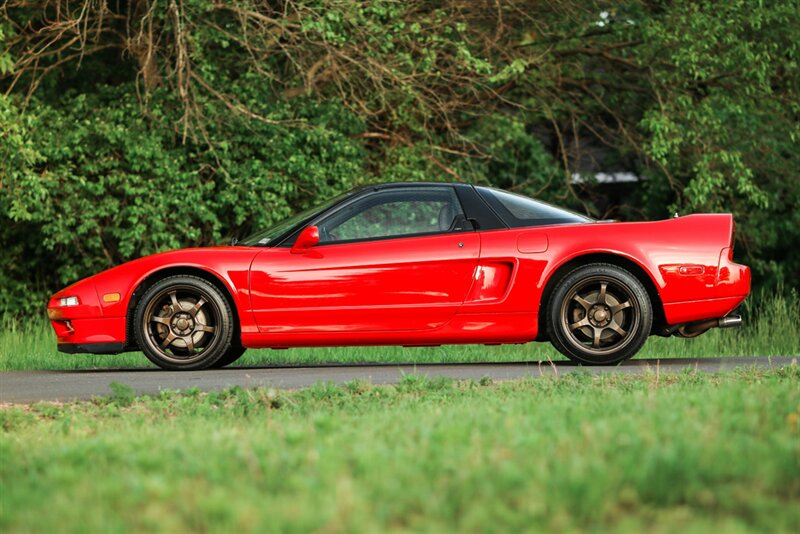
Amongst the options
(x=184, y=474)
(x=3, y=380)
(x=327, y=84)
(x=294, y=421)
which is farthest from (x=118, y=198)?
(x=184, y=474)

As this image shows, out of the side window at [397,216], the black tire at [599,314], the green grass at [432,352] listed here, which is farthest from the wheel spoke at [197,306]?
the black tire at [599,314]

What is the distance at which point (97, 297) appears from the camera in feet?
31.3

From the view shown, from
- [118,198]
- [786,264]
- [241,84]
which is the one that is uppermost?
[241,84]

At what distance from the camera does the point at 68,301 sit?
9.62 meters

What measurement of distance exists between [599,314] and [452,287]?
1190mm

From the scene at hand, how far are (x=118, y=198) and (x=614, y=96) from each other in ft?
31.7

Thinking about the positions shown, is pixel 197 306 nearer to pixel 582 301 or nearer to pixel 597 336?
pixel 582 301

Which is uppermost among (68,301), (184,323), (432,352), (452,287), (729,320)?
(68,301)

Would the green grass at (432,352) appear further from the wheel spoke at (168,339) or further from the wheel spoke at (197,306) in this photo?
the wheel spoke at (197,306)

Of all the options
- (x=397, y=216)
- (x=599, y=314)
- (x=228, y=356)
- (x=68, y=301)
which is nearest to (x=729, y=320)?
(x=599, y=314)

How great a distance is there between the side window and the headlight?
2.08 m

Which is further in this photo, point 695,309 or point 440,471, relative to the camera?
point 695,309

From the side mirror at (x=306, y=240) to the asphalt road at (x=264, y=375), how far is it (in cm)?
100

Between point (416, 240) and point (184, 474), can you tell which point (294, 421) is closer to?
point (184, 474)
